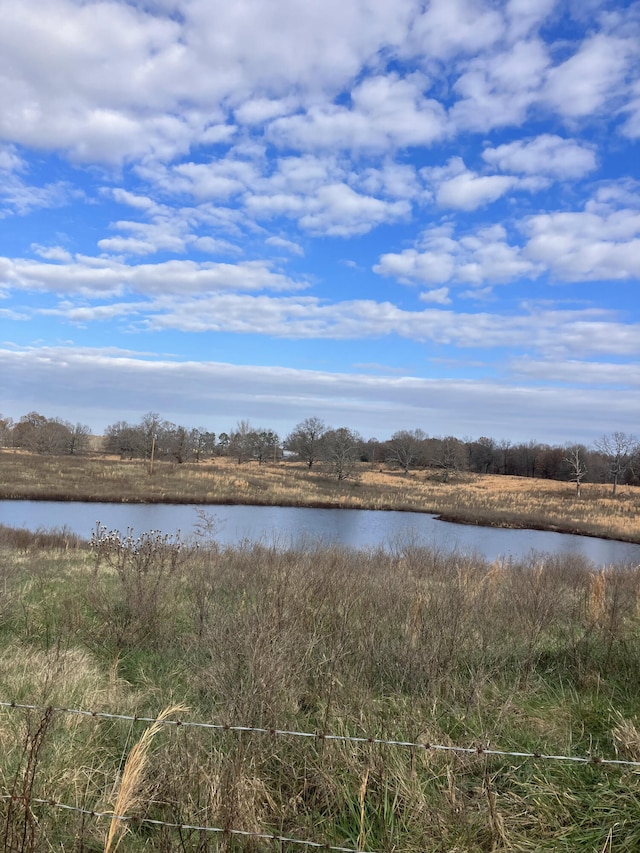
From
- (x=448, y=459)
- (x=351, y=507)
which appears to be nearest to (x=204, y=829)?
(x=351, y=507)

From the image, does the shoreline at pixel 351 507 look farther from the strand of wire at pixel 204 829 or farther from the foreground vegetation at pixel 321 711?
the strand of wire at pixel 204 829

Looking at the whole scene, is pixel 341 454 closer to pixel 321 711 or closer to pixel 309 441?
pixel 309 441

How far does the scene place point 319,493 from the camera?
4581 cm

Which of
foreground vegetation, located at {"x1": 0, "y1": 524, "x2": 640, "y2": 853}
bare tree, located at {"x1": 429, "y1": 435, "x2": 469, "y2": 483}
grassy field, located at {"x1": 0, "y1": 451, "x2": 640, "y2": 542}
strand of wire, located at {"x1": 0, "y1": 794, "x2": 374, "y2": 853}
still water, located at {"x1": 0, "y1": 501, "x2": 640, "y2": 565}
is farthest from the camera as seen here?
bare tree, located at {"x1": 429, "y1": 435, "x2": 469, "y2": 483}

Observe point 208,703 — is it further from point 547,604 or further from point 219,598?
point 547,604

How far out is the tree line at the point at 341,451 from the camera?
2267 inches

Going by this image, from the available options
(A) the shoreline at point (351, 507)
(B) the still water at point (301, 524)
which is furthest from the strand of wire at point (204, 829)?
(A) the shoreline at point (351, 507)

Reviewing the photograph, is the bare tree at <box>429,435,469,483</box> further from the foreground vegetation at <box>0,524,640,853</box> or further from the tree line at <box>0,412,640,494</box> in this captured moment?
the foreground vegetation at <box>0,524,640,853</box>

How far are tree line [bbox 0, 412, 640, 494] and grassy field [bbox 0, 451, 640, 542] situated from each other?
300 cm

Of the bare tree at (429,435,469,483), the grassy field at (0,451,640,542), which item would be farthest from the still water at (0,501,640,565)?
the bare tree at (429,435,469,483)

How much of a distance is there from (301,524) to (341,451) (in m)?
23.2

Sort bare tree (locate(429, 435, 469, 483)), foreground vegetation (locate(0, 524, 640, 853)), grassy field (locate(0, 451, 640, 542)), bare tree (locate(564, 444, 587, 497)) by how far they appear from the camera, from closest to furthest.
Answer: foreground vegetation (locate(0, 524, 640, 853)), grassy field (locate(0, 451, 640, 542)), bare tree (locate(564, 444, 587, 497)), bare tree (locate(429, 435, 469, 483))

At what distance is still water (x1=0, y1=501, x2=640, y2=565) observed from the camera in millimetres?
24812

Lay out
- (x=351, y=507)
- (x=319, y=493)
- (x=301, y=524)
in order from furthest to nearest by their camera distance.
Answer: (x=319, y=493) < (x=351, y=507) < (x=301, y=524)
